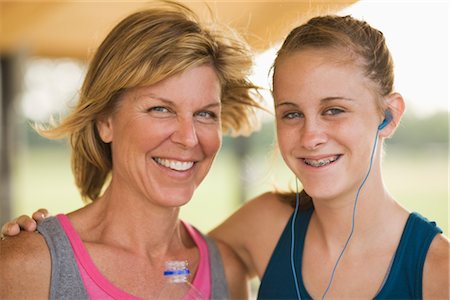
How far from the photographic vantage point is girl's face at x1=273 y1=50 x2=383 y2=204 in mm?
1671

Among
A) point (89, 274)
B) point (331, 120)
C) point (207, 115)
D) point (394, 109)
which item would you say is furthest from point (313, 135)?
point (89, 274)

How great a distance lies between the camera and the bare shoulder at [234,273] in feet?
6.72

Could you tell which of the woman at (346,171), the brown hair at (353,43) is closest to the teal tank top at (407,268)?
the woman at (346,171)

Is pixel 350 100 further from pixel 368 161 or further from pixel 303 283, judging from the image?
pixel 303 283

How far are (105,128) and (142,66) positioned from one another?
265mm

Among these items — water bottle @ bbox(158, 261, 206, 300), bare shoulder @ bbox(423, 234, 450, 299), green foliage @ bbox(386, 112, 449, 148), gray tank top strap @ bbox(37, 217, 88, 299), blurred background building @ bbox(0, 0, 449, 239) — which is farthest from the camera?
green foliage @ bbox(386, 112, 449, 148)

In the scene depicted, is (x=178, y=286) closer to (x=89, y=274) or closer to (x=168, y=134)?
(x=89, y=274)

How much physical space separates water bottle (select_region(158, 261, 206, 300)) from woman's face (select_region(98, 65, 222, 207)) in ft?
0.60

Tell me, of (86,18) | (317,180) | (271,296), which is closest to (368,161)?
(317,180)

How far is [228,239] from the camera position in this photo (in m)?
2.15

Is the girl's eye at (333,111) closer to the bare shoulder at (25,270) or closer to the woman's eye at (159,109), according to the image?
the woman's eye at (159,109)

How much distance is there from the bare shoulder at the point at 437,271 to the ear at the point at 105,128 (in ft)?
3.15

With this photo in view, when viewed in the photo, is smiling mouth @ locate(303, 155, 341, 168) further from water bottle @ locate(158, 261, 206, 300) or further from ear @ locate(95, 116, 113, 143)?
ear @ locate(95, 116, 113, 143)

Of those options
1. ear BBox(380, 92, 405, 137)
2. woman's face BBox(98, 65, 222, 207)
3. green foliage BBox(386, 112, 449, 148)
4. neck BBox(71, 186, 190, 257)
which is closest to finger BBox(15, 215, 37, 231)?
neck BBox(71, 186, 190, 257)
